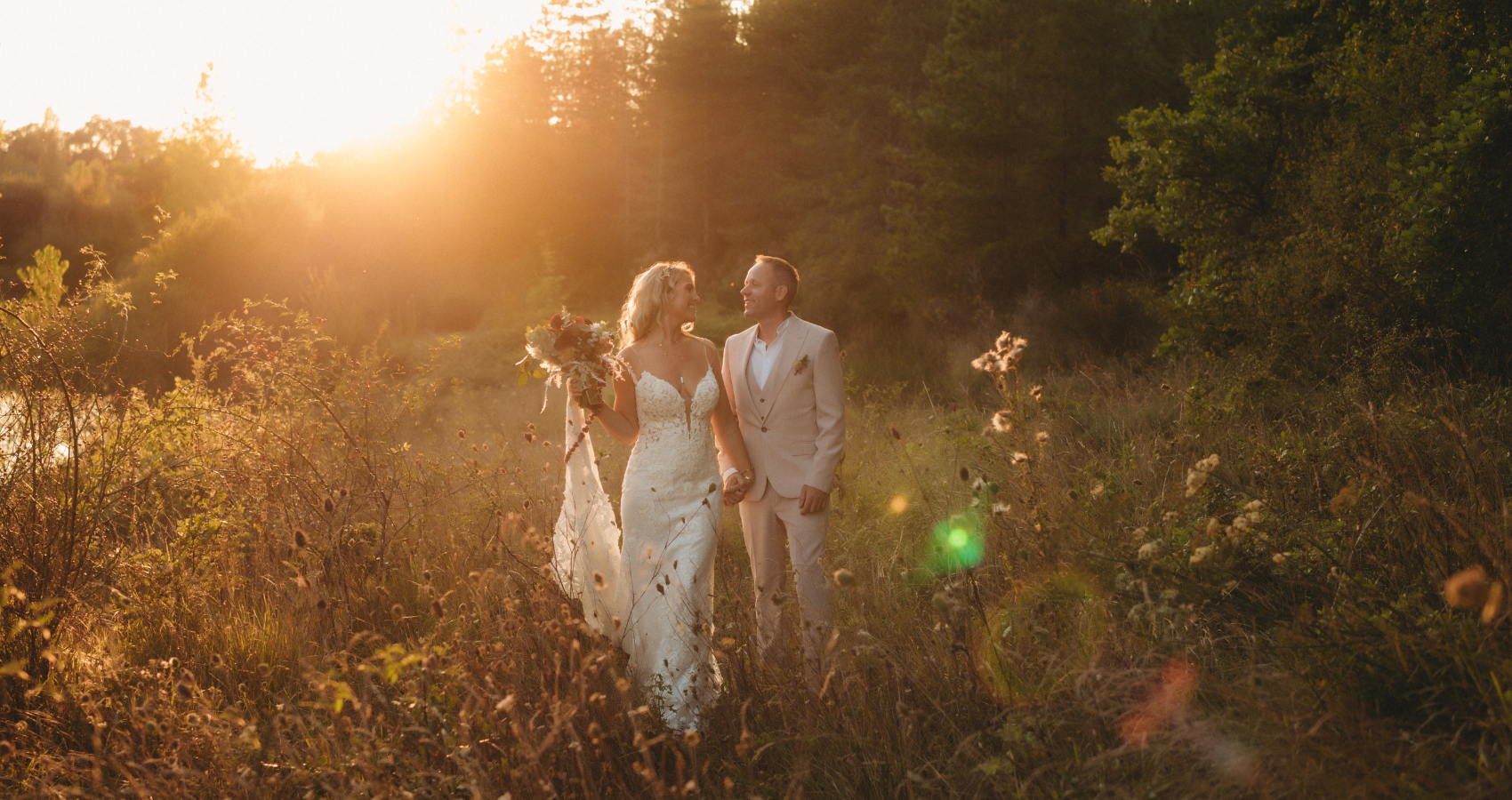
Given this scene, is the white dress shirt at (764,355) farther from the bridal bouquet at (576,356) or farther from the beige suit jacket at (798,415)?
the bridal bouquet at (576,356)

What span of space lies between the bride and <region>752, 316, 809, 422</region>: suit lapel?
9.6 inches

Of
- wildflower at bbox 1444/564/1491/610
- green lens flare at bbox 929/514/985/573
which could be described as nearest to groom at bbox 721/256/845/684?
green lens flare at bbox 929/514/985/573

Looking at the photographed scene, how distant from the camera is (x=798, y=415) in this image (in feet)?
13.5

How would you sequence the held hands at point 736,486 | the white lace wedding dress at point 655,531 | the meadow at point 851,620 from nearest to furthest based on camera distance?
the meadow at point 851,620, the white lace wedding dress at point 655,531, the held hands at point 736,486

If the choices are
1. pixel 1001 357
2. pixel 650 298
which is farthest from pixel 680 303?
pixel 1001 357

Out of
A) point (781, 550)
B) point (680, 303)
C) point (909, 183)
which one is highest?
point (909, 183)

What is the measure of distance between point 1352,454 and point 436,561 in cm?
521

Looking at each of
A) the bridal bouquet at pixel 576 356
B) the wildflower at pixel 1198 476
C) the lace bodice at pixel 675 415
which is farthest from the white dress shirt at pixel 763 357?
the wildflower at pixel 1198 476

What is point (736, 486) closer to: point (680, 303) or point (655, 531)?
point (655, 531)

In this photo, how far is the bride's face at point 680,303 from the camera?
4.16 m

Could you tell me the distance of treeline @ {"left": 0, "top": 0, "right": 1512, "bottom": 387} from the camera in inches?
286

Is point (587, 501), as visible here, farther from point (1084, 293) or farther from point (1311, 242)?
point (1084, 293)

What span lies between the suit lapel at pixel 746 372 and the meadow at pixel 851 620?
3.02 ft

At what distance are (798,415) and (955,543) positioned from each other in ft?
4.85
